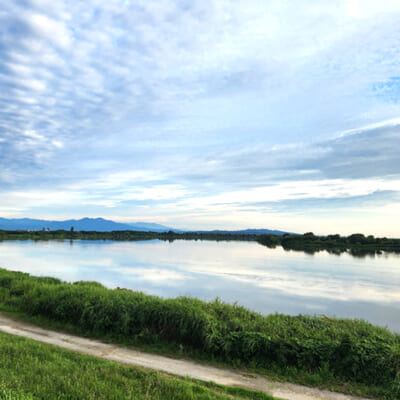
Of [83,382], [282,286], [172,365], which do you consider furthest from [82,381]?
[282,286]

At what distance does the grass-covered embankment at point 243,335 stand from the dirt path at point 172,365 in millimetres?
396

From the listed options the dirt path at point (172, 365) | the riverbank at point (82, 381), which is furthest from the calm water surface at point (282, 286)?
the riverbank at point (82, 381)

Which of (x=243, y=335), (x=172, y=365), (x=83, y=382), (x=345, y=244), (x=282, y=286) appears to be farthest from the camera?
(x=345, y=244)

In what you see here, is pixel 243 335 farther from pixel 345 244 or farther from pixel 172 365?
pixel 345 244

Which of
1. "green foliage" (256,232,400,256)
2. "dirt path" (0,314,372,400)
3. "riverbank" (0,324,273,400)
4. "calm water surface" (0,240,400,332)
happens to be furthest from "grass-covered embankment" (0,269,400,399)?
"green foliage" (256,232,400,256)

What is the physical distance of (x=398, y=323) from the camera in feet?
43.7

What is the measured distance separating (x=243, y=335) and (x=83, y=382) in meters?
3.54

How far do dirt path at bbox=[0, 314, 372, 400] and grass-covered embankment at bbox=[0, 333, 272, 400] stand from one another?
0.48 metres

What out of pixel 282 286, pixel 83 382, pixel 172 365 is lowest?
pixel 282 286

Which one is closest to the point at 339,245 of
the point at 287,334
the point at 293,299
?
the point at 293,299

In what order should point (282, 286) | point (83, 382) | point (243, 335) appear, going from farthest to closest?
A: point (282, 286), point (243, 335), point (83, 382)

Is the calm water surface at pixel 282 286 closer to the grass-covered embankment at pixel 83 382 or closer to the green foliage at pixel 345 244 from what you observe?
the grass-covered embankment at pixel 83 382

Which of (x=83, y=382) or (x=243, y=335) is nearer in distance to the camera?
(x=83, y=382)

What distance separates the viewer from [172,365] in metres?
6.37
